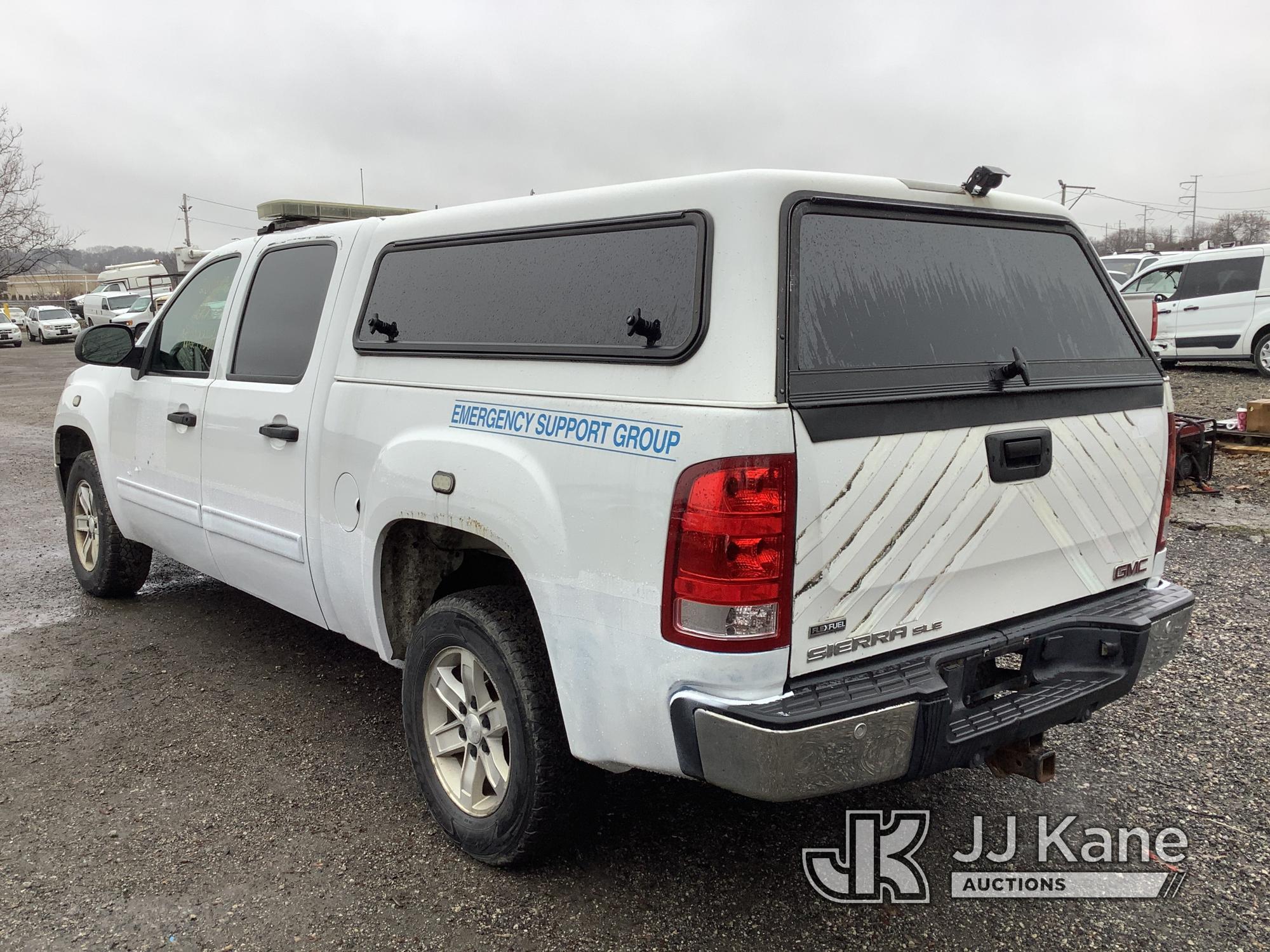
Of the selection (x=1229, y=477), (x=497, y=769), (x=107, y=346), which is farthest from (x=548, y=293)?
(x=1229, y=477)

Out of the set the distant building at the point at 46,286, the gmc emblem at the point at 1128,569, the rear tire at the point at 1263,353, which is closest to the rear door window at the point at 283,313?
the gmc emblem at the point at 1128,569

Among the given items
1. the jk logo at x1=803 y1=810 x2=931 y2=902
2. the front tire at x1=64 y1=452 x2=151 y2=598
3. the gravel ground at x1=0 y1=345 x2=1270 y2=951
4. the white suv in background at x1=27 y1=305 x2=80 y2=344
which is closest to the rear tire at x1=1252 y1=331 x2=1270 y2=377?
the gravel ground at x1=0 y1=345 x2=1270 y2=951

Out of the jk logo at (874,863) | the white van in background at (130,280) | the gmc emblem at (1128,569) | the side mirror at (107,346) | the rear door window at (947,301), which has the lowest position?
the jk logo at (874,863)

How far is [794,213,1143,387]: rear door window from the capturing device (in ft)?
7.89

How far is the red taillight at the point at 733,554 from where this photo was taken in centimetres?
215

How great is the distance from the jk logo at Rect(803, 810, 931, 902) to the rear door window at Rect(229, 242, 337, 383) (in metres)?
2.47

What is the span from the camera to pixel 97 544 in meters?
5.37

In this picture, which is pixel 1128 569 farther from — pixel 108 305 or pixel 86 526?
pixel 108 305

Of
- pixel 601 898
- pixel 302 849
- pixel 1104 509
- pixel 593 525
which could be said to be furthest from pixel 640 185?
pixel 302 849

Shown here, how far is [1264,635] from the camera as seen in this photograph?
4.65 meters

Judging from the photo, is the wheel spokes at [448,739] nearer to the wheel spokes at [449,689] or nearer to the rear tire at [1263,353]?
the wheel spokes at [449,689]

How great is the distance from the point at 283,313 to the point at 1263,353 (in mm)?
14763

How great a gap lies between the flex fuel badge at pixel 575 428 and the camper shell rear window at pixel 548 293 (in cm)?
16

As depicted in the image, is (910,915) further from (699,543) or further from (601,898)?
(699,543)
